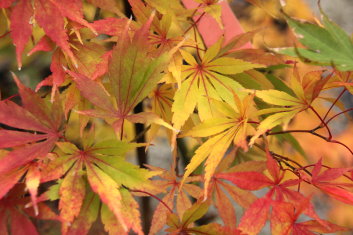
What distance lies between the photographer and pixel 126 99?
0.44m

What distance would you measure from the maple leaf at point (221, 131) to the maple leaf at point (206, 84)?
0.9 inches

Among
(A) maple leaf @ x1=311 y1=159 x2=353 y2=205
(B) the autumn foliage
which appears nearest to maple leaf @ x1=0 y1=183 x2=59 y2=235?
(B) the autumn foliage

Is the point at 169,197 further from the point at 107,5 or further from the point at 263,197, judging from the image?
the point at 107,5

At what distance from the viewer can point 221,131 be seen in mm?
455

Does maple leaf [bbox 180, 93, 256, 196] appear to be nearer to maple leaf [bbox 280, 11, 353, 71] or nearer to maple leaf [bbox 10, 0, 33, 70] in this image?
maple leaf [bbox 280, 11, 353, 71]

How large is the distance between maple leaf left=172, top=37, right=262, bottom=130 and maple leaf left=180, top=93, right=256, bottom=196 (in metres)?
0.02

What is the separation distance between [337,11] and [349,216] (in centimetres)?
118

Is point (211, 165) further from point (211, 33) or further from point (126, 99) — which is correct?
point (211, 33)

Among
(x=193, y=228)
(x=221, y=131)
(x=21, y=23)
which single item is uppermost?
(x=21, y=23)

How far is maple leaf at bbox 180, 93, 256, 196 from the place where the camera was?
16.9 inches

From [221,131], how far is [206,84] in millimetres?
62

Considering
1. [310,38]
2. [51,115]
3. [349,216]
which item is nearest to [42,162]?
[51,115]

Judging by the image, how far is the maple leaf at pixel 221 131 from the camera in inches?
16.9

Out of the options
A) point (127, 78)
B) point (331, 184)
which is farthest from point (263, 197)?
point (127, 78)
